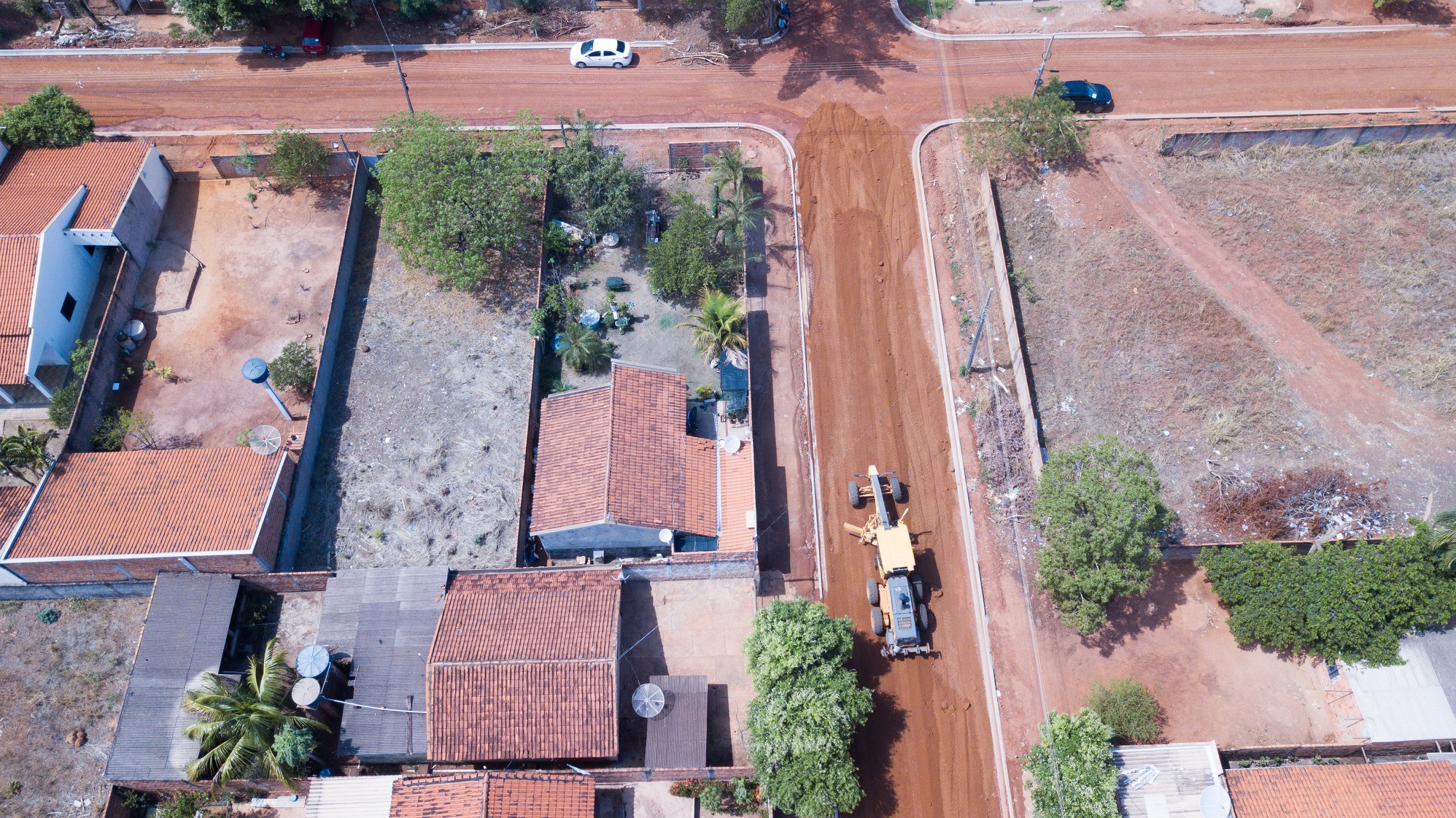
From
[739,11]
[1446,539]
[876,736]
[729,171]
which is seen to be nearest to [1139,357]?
[1446,539]

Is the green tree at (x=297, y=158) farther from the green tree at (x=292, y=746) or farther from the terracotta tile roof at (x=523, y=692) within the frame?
the green tree at (x=292, y=746)

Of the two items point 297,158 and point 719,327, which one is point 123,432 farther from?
point 719,327

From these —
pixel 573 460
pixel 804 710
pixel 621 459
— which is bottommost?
pixel 804 710

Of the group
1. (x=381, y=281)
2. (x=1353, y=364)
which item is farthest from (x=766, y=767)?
(x=1353, y=364)

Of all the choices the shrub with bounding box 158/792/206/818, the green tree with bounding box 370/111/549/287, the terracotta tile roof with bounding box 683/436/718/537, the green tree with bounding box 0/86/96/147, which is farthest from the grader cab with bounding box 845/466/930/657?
the green tree with bounding box 0/86/96/147

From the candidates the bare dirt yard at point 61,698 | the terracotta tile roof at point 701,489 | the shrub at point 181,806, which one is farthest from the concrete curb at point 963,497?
the bare dirt yard at point 61,698

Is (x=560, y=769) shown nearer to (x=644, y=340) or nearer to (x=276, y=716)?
(x=276, y=716)

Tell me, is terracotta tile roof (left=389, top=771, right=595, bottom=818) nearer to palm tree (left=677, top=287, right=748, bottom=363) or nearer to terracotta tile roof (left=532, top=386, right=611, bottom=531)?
terracotta tile roof (left=532, top=386, right=611, bottom=531)
